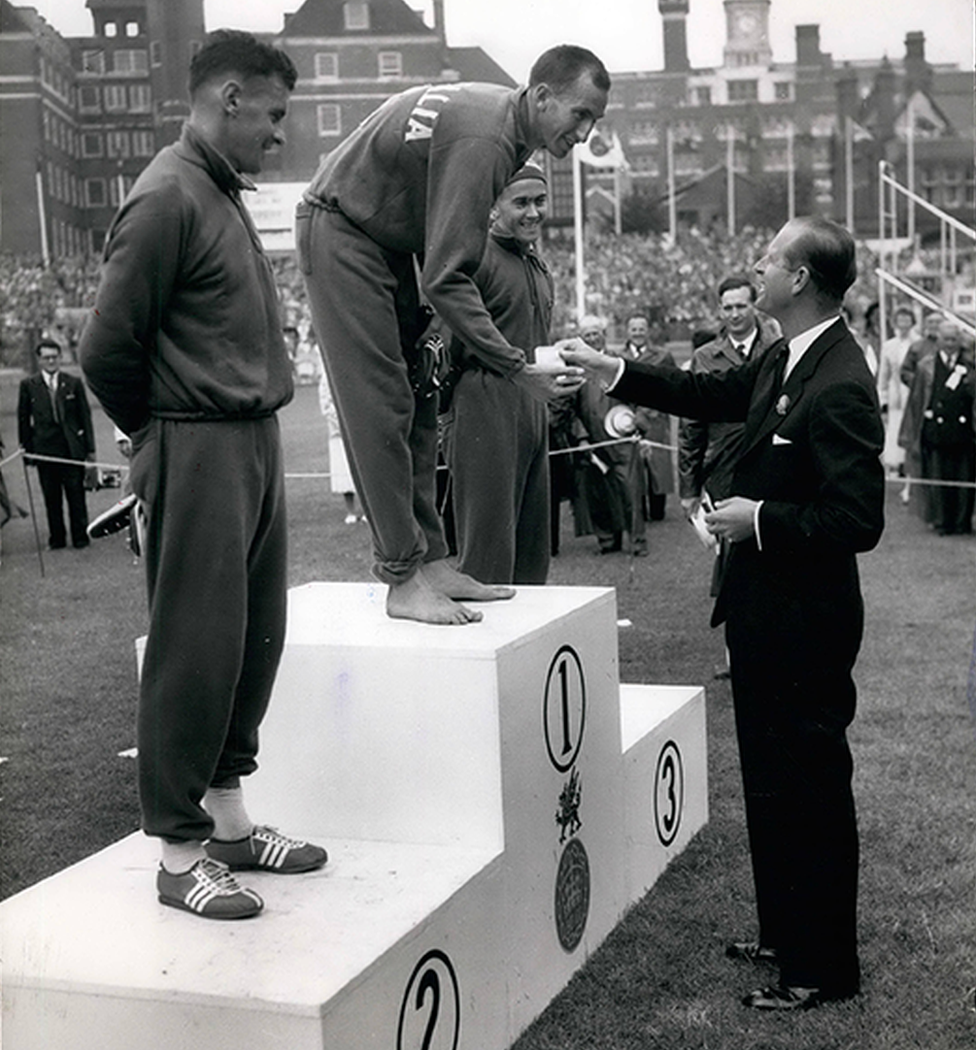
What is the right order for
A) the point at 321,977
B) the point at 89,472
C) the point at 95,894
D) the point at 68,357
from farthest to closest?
the point at 68,357 → the point at 89,472 → the point at 95,894 → the point at 321,977

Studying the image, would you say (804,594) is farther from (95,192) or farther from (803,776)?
(95,192)

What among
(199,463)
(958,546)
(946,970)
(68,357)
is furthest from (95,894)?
(68,357)

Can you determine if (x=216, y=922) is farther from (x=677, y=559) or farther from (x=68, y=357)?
(x=68, y=357)

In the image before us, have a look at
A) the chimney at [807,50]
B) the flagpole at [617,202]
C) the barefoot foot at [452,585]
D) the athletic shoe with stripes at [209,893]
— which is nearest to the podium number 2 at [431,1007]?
the athletic shoe with stripes at [209,893]

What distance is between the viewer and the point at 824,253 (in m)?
3.62

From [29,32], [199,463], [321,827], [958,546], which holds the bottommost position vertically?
[958,546]

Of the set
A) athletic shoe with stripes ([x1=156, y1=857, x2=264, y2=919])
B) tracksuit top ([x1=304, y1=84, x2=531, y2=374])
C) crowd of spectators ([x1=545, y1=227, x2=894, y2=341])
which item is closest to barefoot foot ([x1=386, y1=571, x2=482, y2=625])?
tracksuit top ([x1=304, y1=84, x2=531, y2=374])

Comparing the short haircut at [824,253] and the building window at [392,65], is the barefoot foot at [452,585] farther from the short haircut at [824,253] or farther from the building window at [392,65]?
the building window at [392,65]

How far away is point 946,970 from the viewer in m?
3.99

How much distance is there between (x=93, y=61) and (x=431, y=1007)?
2841mm

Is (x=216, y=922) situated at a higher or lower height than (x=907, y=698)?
higher

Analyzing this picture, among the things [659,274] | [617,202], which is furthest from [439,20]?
[659,274]

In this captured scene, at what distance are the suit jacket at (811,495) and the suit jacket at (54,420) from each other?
10.4 m

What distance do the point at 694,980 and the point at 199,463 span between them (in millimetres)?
2059
